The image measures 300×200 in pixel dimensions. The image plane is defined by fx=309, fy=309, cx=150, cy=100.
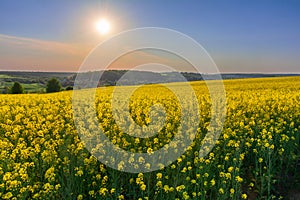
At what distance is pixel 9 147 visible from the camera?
599 cm

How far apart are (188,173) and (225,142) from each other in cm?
122

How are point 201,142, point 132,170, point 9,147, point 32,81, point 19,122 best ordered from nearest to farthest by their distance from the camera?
point 132,170 → point 9,147 → point 201,142 → point 19,122 → point 32,81

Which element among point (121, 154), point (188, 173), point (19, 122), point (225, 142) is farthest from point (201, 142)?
point (19, 122)

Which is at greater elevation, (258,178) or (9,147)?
(9,147)

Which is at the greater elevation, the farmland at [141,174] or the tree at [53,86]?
the tree at [53,86]

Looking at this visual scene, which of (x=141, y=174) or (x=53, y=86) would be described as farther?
(x=53, y=86)

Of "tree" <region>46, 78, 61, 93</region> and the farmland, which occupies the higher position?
"tree" <region>46, 78, 61, 93</region>

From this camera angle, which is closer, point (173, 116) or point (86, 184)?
point (86, 184)

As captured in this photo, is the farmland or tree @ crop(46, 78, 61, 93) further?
tree @ crop(46, 78, 61, 93)

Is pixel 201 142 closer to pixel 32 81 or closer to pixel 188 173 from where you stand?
pixel 188 173

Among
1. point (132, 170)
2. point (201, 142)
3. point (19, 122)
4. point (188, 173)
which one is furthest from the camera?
point (19, 122)

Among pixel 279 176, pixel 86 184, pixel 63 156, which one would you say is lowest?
pixel 279 176

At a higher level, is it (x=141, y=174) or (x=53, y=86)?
A: (x=53, y=86)

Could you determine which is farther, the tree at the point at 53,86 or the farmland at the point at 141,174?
the tree at the point at 53,86
